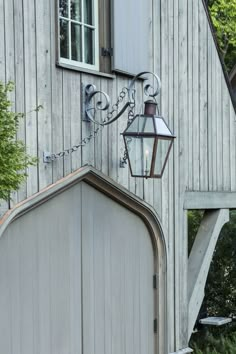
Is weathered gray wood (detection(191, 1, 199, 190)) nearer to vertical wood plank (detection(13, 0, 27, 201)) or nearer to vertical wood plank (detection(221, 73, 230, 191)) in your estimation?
vertical wood plank (detection(221, 73, 230, 191))

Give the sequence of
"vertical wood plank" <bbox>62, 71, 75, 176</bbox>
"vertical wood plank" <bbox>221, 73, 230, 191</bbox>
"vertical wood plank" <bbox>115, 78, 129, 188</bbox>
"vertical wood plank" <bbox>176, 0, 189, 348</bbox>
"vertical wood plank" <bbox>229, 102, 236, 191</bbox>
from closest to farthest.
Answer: "vertical wood plank" <bbox>62, 71, 75, 176</bbox>
"vertical wood plank" <bbox>115, 78, 129, 188</bbox>
"vertical wood plank" <bbox>176, 0, 189, 348</bbox>
"vertical wood plank" <bbox>221, 73, 230, 191</bbox>
"vertical wood plank" <bbox>229, 102, 236, 191</bbox>

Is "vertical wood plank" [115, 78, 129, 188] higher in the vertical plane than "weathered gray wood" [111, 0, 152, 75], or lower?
lower

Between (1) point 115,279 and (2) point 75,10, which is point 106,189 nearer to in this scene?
(1) point 115,279

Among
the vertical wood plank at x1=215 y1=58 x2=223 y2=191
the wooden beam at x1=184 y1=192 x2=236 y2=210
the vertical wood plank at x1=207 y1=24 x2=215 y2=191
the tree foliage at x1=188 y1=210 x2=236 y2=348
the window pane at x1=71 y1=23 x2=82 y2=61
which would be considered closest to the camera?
the window pane at x1=71 y1=23 x2=82 y2=61

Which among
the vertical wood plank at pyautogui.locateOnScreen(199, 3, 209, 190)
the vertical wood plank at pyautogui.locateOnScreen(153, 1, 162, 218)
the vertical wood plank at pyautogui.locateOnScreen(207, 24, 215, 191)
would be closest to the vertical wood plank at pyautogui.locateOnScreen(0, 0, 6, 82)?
the vertical wood plank at pyautogui.locateOnScreen(153, 1, 162, 218)

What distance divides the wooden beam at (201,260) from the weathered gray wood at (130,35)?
2.22 meters

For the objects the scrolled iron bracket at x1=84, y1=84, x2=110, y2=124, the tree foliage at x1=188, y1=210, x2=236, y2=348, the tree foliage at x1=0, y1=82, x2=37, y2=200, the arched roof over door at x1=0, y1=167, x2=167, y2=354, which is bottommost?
the tree foliage at x1=188, y1=210, x2=236, y2=348

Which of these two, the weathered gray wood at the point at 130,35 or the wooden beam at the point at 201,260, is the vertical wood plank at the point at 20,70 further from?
the wooden beam at the point at 201,260

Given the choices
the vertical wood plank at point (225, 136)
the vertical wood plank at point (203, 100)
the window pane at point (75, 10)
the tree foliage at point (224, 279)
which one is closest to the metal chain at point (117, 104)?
the window pane at point (75, 10)

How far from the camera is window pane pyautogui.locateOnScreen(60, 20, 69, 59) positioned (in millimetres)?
5930

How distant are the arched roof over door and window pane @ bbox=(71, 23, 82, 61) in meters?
0.97

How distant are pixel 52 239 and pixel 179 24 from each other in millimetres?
2977

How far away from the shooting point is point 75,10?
6113 millimetres

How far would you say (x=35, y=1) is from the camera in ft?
18.3
